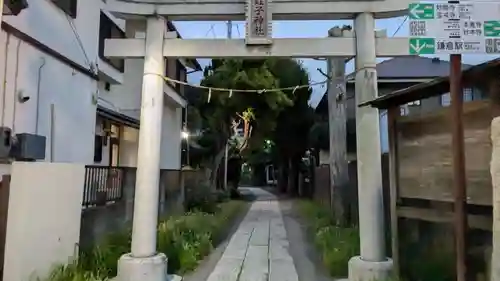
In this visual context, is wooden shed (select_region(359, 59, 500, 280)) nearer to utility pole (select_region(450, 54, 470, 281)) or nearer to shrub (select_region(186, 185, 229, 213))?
utility pole (select_region(450, 54, 470, 281))

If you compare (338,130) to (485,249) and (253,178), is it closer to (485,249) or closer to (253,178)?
(485,249)

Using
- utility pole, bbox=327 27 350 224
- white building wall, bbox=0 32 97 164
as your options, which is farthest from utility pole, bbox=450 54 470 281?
utility pole, bbox=327 27 350 224

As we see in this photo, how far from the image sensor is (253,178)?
2206 inches

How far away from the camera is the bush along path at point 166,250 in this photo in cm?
552

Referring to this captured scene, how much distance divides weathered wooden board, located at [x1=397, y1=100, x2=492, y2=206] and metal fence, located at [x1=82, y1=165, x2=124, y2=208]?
539cm

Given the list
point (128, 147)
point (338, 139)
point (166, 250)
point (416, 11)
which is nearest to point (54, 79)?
point (166, 250)

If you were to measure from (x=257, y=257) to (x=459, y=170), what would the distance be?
5.75 m

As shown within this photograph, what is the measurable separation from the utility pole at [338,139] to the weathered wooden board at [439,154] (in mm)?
5063

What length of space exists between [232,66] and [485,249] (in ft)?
44.8

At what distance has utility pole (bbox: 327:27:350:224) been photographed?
1066cm

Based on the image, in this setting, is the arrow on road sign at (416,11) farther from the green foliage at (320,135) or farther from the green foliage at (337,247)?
the green foliage at (320,135)

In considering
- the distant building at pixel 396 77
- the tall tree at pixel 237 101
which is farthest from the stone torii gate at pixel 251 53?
the distant building at pixel 396 77

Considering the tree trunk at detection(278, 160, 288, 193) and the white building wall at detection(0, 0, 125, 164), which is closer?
the white building wall at detection(0, 0, 125, 164)

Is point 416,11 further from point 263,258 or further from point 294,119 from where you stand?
point 294,119
